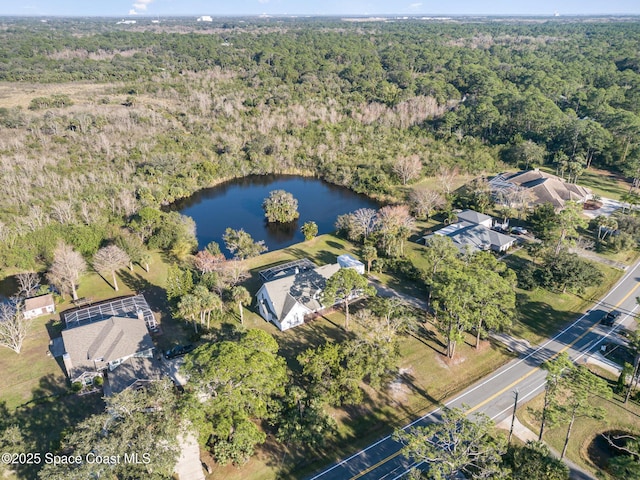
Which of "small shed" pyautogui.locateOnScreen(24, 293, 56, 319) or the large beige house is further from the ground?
the large beige house

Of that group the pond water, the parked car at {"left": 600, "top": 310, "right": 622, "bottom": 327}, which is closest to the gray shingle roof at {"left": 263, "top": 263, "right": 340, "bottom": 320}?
the pond water

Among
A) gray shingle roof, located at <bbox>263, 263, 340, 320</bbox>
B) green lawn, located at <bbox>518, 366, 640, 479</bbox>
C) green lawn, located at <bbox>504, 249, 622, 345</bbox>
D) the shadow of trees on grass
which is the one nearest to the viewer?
green lawn, located at <bbox>518, 366, 640, 479</bbox>

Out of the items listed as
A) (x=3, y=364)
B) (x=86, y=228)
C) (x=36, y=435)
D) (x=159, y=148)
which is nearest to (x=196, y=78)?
(x=159, y=148)

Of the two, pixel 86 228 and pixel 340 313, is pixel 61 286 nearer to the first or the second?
pixel 86 228

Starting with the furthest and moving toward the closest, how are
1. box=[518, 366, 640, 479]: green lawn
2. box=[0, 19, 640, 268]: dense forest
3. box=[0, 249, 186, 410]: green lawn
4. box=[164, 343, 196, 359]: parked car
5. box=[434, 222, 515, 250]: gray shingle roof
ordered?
1. box=[0, 19, 640, 268]: dense forest
2. box=[434, 222, 515, 250]: gray shingle roof
3. box=[164, 343, 196, 359]: parked car
4. box=[0, 249, 186, 410]: green lawn
5. box=[518, 366, 640, 479]: green lawn

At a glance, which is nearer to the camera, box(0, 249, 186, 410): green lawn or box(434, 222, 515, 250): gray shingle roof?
box(0, 249, 186, 410): green lawn

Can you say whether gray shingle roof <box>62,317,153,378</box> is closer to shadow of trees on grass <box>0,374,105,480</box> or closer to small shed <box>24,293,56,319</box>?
shadow of trees on grass <box>0,374,105,480</box>

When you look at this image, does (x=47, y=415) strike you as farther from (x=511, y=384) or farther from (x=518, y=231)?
(x=518, y=231)

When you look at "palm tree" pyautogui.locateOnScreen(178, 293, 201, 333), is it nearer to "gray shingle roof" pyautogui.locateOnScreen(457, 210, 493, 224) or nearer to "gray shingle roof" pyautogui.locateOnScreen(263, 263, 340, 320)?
"gray shingle roof" pyautogui.locateOnScreen(263, 263, 340, 320)

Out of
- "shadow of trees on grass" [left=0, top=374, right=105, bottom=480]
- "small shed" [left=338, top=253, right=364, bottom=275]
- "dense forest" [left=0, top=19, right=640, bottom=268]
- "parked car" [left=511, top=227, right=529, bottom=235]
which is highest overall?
"dense forest" [left=0, top=19, right=640, bottom=268]
